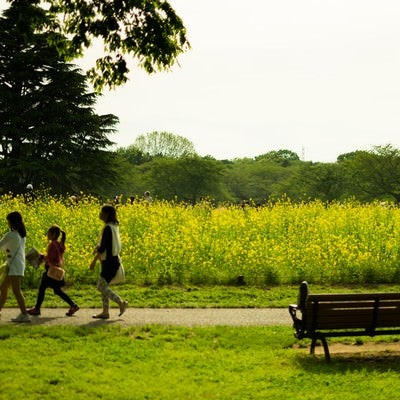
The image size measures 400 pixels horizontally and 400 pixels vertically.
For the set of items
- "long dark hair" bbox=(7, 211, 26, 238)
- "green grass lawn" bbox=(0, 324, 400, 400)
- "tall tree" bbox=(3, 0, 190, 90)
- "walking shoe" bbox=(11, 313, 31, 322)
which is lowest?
"green grass lawn" bbox=(0, 324, 400, 400)

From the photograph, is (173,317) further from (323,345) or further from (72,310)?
(323,345)

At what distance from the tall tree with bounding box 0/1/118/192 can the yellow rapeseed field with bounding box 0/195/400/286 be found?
19.9 meters

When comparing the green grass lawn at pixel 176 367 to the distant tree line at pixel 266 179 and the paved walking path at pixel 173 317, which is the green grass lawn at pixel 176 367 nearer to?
the paved walking path at pixel 173 317

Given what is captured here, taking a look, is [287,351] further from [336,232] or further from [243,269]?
[336,232]

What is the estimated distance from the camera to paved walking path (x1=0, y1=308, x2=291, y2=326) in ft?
29.2

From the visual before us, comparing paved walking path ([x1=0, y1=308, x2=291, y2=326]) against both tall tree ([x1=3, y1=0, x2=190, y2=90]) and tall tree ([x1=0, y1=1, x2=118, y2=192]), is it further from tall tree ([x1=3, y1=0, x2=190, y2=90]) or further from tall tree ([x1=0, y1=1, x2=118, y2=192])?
tall tree ([x1=0, y1=1, x2=118, y2=192])

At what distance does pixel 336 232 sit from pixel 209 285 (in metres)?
5.06

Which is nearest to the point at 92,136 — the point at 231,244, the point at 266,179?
the point at 231,244

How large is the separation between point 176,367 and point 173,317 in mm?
3064

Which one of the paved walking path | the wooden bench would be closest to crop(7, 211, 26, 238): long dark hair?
the paved walking path

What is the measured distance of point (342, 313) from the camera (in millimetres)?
7027

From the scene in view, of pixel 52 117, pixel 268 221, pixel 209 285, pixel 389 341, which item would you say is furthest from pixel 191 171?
pixel 389 341

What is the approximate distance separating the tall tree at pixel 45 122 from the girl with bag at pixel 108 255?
93.1 ft

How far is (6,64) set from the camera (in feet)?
126
